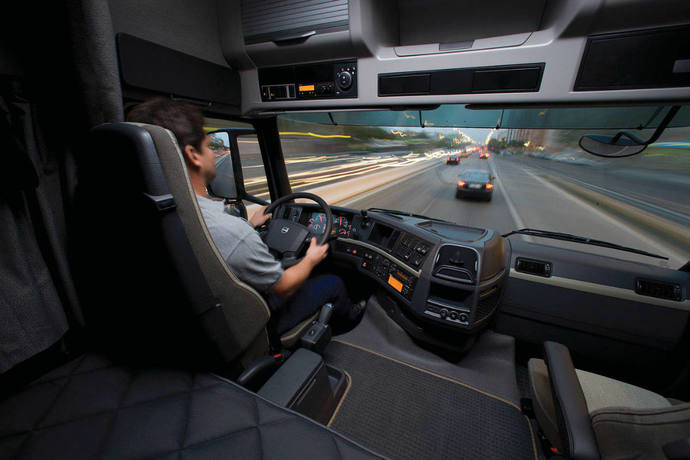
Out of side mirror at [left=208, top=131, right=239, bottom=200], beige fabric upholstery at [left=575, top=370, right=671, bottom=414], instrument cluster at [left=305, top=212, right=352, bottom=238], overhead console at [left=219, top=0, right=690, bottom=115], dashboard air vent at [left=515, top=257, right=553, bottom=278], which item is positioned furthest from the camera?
side mirror at [left=208, top=131, right=239, bottom=200]

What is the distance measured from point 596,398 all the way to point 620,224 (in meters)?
1.34

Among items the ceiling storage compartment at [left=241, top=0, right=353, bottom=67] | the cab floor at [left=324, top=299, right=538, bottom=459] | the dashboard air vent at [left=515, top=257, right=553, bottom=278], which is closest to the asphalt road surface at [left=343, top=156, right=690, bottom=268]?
the dashboard air vent at [left=515, top=257, right=553, bottom=278]

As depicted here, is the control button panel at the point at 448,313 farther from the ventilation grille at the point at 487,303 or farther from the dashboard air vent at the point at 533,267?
the dashboard air vent at the point at 533,267

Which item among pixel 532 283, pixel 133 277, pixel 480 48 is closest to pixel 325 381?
pixel 133 277

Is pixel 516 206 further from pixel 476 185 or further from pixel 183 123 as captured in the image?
pixel 183 123

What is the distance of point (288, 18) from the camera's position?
1491 millimetres

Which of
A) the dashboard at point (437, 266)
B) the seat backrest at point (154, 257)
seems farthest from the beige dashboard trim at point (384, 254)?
the seat backrest at point (154, 257)

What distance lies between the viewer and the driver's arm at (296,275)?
1.19m

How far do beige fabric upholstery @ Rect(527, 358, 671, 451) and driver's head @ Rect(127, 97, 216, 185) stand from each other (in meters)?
1.97

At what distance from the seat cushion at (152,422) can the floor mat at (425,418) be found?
36.0 inches

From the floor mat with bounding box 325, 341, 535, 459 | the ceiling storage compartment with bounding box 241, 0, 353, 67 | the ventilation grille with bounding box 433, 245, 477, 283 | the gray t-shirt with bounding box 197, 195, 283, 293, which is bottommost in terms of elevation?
the floor mat with bounding box 325, 341, 535, 459

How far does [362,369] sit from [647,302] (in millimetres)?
1810

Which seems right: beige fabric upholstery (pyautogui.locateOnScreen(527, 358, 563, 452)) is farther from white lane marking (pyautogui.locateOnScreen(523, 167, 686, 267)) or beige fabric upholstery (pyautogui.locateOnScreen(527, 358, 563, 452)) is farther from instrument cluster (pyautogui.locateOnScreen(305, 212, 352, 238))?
instrument cluster (pyautogui.locateOnScreen(305, 212, 352, 238))

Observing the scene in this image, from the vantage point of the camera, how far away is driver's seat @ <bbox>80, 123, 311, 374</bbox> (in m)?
0.75
